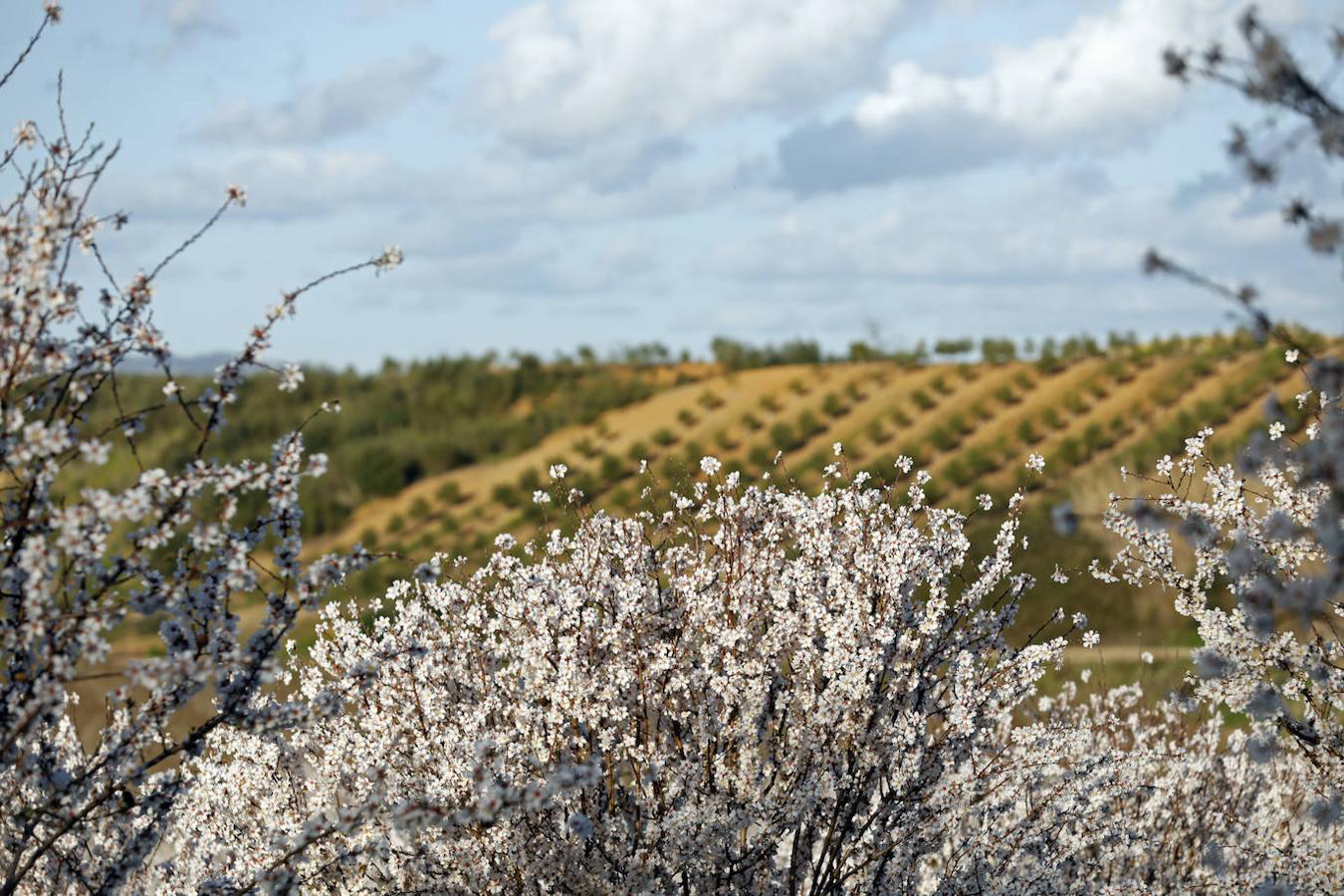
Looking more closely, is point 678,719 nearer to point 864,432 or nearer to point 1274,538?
point 1274,538

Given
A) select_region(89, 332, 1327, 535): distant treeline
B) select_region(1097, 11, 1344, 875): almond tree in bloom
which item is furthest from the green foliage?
select_region(1097, 11, 1344, 875): almond tree in bloom

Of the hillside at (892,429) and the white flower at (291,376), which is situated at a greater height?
the white flower at (291,376)

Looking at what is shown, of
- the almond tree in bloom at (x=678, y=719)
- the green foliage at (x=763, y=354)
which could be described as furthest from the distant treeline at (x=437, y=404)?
the almond tree in bloom at (x=678, y=719)

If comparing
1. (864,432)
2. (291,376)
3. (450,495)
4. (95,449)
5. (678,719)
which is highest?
(291,376)

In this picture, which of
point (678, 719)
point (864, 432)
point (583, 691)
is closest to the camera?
point (583, 691)

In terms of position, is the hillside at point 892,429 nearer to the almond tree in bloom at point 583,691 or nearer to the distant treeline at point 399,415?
the distant treeline at point 399,415

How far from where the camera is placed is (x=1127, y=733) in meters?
11.8

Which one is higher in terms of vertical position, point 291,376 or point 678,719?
point 291,376

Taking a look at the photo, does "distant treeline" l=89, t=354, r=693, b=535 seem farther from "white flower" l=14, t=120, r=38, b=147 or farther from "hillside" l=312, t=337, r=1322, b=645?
"white flower" l=14, t=120, r=38, b=147

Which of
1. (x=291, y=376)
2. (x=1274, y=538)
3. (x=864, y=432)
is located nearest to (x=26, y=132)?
(x=291, y=376)

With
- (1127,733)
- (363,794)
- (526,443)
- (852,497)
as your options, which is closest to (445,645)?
Answer: (363,794)

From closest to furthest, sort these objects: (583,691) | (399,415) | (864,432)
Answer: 1. (583,691)
2. (864,432)
3. (399,415)

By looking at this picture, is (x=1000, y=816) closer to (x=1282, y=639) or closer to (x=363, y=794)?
(x=1282, y=639)

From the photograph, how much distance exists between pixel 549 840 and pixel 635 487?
2681cm
